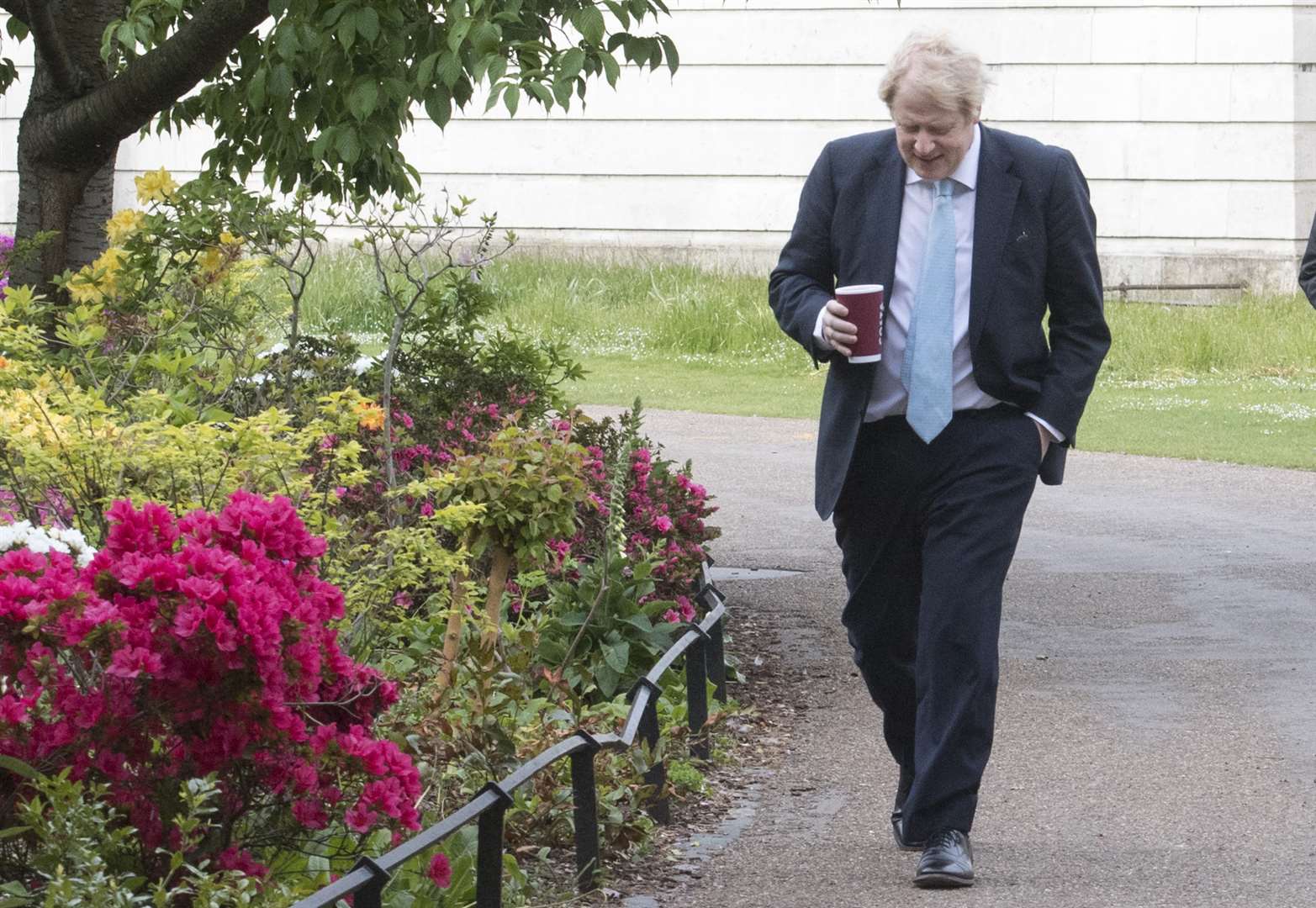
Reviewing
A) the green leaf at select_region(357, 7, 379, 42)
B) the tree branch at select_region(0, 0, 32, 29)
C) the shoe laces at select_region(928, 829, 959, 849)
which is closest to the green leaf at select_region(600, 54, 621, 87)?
the green leaf at select_region(357, 7, 379, 42)

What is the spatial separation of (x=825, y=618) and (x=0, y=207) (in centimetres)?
2675

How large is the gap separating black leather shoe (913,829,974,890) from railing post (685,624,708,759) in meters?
1.35

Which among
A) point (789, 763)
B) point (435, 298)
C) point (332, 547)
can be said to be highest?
point (435, 298)

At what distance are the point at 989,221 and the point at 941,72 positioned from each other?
401mm

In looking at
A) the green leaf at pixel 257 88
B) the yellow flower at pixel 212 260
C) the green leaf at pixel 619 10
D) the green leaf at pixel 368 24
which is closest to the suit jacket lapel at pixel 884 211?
the green leaf at pixel 619 10

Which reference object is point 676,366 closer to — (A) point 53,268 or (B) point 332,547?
(A) point 53,268

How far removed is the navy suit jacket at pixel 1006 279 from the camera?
4801 millimetres

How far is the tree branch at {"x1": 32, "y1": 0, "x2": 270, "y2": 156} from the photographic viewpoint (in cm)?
778

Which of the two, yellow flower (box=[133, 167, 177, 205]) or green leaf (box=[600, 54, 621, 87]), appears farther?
yellow flower (box=[133, 167, 177, 205])

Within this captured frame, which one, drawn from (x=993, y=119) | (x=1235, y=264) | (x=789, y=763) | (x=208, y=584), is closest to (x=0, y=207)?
(x=993, y=119)

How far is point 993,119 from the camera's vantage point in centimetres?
2886

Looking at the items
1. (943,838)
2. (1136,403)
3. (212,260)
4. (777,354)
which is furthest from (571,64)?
(777,354)

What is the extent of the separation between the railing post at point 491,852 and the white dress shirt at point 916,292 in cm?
146

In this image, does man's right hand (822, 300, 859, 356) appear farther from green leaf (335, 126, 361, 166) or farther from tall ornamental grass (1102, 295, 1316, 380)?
tall ornamental grass (1102, 295, 1316, 380)
